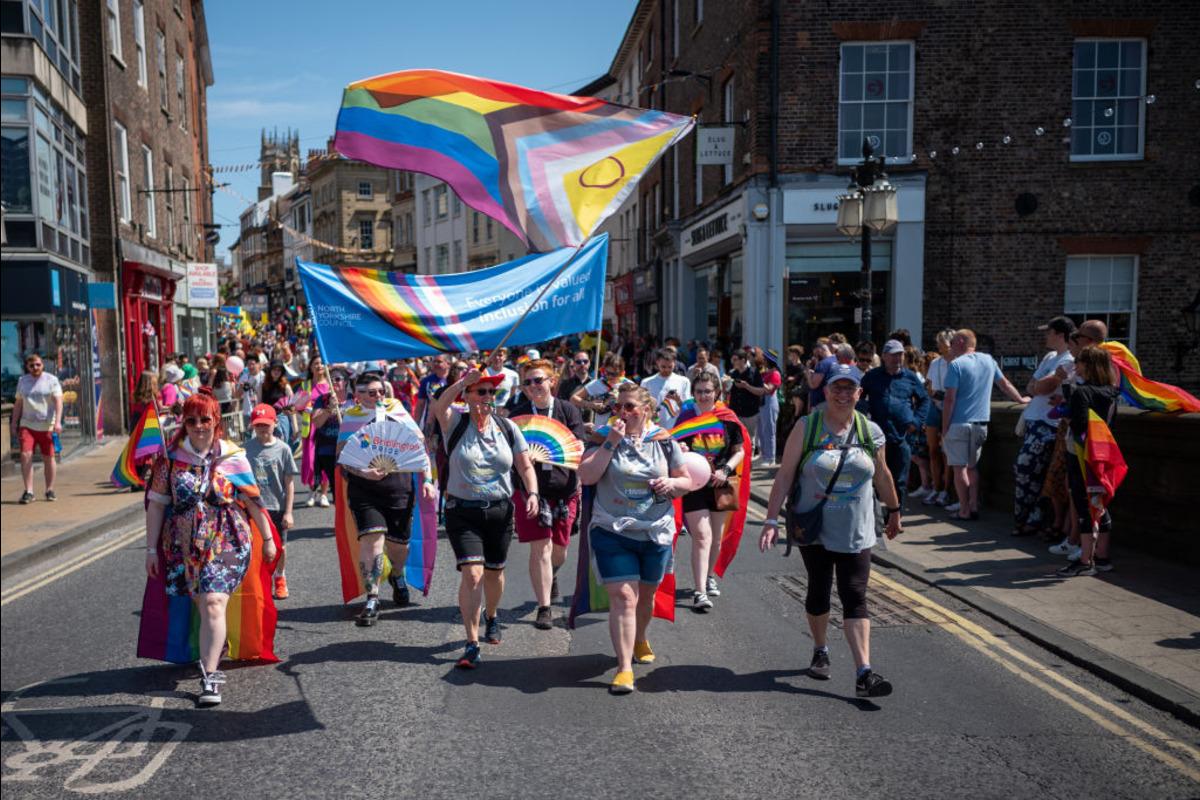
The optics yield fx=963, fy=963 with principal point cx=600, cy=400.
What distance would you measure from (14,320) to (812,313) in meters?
14.3

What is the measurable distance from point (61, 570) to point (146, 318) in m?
17.2

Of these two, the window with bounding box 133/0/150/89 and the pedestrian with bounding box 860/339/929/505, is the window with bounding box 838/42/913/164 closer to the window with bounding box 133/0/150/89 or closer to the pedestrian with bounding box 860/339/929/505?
the pedestrian with bounding box 860/339/929/505

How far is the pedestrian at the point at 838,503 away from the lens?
5.49 metres

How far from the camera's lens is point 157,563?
5.49m

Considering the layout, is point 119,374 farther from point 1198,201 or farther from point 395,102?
point 1198,201

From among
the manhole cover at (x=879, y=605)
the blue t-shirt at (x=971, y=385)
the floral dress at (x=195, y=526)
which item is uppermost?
the blue t-shirt at (x=971, y=385)

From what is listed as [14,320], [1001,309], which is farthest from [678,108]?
[14,320]

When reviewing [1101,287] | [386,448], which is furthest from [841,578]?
[1101,287]

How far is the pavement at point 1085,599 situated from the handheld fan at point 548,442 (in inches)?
123

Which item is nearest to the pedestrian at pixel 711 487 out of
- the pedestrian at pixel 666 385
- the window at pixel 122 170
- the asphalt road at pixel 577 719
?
the asphalt road at pixel 577 719

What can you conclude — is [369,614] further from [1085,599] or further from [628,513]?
[1085,599]

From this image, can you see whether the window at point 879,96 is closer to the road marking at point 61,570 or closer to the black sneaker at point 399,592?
the black sneaker at point 399,592

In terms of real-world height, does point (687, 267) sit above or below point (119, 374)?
above

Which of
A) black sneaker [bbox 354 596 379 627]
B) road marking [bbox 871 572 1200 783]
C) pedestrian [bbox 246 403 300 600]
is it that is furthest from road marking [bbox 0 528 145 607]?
road marking [bbox 871 572 1200 783]
